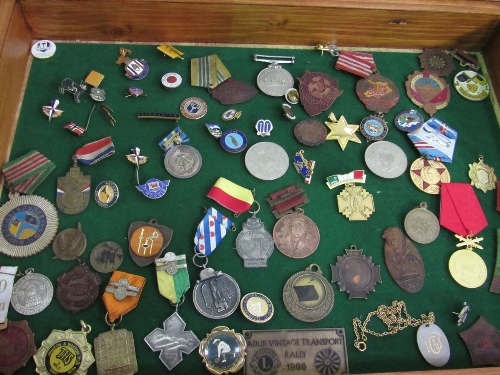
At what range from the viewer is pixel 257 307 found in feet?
7.33

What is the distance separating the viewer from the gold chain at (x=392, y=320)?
2262mm

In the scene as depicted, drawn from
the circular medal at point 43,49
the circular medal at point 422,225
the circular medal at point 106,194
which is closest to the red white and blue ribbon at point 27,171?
the circular medal at point 106,194

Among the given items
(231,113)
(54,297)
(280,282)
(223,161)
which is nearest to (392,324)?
(280,282)

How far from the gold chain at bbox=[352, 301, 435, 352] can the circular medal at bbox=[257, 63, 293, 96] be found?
4.52 feet

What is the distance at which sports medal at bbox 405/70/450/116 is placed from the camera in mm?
2883

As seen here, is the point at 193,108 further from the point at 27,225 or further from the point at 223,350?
the point at 223,350

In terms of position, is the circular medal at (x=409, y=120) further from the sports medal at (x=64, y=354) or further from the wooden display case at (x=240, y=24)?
the sports medal at (x=64, y=354)

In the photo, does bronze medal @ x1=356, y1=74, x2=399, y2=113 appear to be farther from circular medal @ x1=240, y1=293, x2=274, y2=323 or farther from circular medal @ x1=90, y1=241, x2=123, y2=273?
circular medal @ x1=90, y1=241, x2=123, y2=273

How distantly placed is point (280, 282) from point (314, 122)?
985mm

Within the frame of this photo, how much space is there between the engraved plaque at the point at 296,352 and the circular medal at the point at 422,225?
0.69m

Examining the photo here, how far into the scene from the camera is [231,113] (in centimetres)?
269

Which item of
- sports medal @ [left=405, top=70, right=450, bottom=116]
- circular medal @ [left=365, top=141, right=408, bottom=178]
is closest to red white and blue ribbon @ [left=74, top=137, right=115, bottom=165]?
circular medal @ [left=365, top=141, right=408, bottom=178]

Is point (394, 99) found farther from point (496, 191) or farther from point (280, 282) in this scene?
point (280, 282)

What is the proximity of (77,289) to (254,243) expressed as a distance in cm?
89
